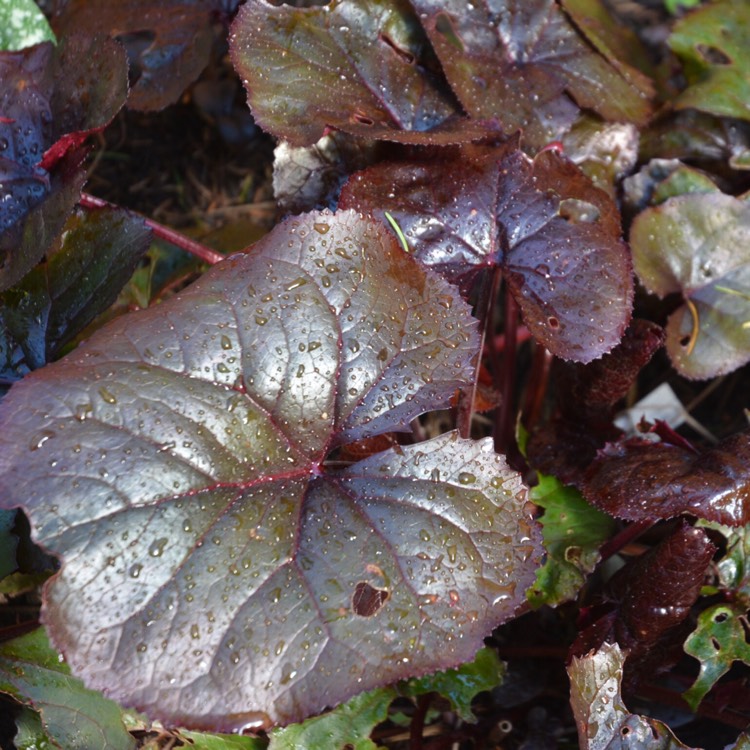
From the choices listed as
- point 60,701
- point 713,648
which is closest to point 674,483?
point 713,648

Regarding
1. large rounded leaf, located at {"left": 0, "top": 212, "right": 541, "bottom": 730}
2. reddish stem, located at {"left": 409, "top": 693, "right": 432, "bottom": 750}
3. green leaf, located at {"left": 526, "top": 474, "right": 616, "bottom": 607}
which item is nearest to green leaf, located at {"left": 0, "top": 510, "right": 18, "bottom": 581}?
large rounded leaf, located at {"left": 0, "top": 212, "right": 541, "bottom": 730}

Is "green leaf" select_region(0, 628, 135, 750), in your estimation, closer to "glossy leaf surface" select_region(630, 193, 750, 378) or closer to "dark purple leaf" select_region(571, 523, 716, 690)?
"dark purple leaf" select_region(571, 523, 716, 690)

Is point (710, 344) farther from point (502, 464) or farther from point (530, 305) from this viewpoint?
point (502, 464)

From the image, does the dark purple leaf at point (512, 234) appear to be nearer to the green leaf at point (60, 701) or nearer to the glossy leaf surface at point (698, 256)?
the glossy leaf surface at point (698, 256)

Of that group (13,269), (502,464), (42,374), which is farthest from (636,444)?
(13,269)

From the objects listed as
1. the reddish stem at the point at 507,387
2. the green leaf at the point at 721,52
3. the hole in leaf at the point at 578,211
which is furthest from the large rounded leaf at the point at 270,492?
the green leaf at the point at 721,52
